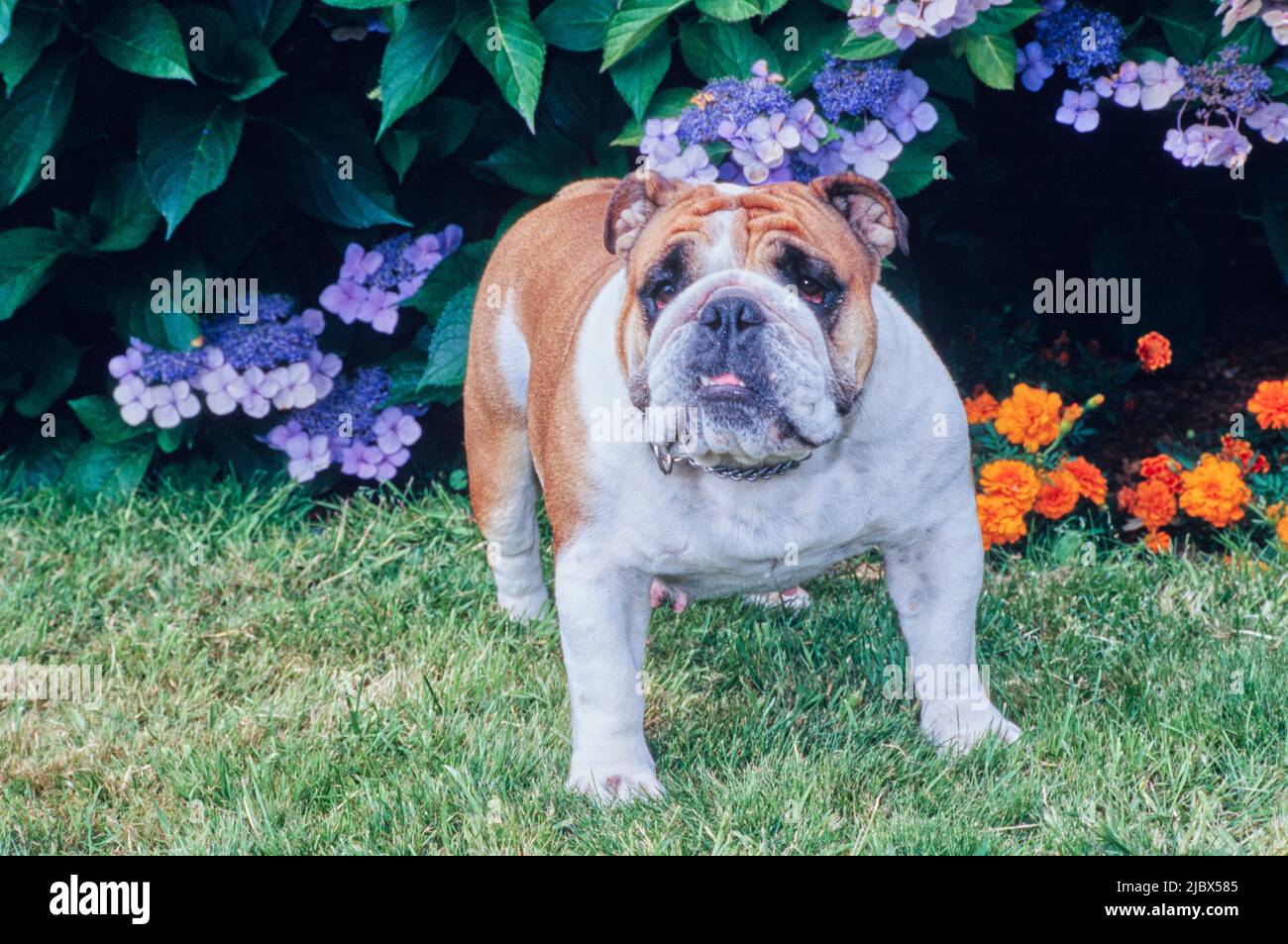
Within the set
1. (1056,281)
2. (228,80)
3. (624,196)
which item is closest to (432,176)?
(228,80)

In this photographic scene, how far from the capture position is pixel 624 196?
3164 millimetres

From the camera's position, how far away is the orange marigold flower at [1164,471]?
4461 mm

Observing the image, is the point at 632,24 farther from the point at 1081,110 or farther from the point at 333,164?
the point at 1081,110

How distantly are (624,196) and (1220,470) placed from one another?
2150 millimetres

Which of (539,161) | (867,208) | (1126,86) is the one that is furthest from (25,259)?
(1126,86)

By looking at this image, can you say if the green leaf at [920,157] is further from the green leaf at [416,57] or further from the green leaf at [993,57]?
the green leaf at [416,57]

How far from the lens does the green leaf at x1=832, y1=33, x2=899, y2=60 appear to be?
12.5 feet

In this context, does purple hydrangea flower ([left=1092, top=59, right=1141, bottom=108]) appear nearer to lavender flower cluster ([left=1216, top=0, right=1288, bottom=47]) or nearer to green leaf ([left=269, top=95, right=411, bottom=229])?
lavender flower cluster ([left=1216, top=0, right=1288, bottom=47])

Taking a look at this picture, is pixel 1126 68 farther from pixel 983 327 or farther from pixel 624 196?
pixel 624 196

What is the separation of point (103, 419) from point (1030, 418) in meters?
2.98

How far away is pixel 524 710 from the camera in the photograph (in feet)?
11.8

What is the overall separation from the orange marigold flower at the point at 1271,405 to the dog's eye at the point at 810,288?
2.20 meters

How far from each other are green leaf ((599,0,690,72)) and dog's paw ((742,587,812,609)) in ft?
4.92

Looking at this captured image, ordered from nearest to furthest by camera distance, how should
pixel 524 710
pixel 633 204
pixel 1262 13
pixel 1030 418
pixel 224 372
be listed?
pixel 633 204, pixel 524 710, pixel 1262 13, pixel 1030 418, pixel 224 372
